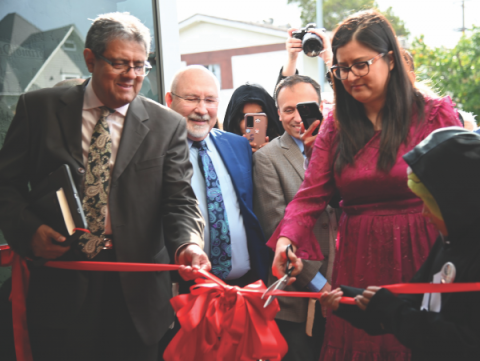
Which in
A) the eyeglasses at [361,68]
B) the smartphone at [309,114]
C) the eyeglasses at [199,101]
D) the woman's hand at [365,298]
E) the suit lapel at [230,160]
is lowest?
the woman's hand at [365,298]

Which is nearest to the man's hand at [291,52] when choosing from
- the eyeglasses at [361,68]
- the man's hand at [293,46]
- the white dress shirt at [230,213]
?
the man's hand at [293,46]

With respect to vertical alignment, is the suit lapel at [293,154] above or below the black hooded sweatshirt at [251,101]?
below

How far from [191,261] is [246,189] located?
1.03m

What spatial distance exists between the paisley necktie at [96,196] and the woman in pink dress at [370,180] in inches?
32.1

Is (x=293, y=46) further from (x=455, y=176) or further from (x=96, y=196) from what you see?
(x=455, y=176)

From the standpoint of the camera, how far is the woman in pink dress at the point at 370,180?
7.57 feet

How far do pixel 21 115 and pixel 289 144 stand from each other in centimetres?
168

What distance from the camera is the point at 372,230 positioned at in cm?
236

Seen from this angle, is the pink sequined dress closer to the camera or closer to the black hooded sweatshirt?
the camera

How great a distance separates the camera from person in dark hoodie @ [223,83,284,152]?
410 centimetres

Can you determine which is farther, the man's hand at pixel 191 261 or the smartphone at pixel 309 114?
the smartphone at pixel 309 114

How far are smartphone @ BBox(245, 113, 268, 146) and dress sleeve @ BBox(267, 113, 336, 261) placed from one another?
131 centimetres

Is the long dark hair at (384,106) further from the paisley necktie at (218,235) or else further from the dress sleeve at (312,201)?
the paisley necktie at (218,235)

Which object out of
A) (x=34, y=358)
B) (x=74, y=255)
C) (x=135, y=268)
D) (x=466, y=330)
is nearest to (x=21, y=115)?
(x=74, y=255)
